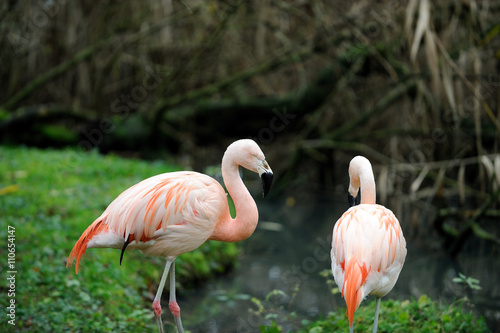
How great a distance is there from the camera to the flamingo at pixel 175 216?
3240 millimetres

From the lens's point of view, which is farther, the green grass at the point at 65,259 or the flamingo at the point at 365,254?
the green grass at the point at 65,259

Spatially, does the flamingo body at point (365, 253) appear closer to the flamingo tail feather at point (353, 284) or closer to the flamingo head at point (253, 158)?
the flamingo tail feather at point (353, 284)

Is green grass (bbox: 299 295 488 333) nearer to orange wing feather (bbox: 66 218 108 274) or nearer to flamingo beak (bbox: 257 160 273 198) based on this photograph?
flamingo beak (bbox: 257 160 273 198)

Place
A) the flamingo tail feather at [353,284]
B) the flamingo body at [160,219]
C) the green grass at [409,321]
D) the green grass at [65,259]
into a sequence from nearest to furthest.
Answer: the flamingo tail feather at [353,284]
the flamingo body at [160,219]
the green grass at [409,321]
the green grass at [65,259]

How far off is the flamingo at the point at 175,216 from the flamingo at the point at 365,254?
593mm

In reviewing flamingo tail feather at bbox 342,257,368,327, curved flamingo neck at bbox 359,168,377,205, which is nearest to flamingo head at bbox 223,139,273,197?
curved flamingo neck at bbox 359,168,377,205

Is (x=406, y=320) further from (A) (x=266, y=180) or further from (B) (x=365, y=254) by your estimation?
(A) (x=266, y=180)

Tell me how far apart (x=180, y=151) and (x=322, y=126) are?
102 inches

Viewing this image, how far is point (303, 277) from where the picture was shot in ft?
18.8

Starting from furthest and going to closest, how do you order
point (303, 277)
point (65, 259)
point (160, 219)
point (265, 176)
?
point (303, 277)
point (65, 259)
point (265, 176)
point (160, 219)

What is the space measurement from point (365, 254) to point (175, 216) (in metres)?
1.16

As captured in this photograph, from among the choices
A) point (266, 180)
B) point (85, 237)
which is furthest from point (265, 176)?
point (85, 237)

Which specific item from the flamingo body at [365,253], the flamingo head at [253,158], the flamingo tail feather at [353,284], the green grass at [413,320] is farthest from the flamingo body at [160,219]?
the green grass at [413,320]

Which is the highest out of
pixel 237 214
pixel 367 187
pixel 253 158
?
pixel 253 158
